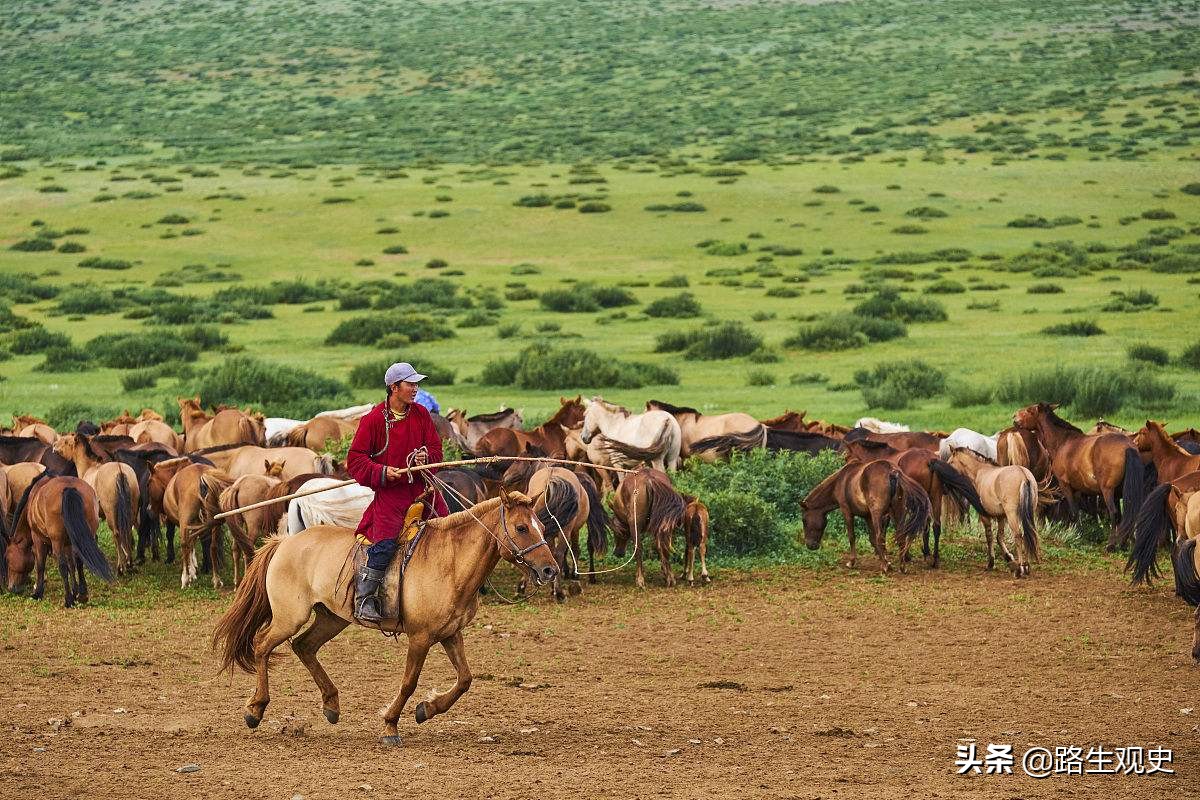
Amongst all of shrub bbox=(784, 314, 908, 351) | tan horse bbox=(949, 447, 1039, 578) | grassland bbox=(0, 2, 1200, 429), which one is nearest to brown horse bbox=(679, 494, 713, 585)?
tan horse bbox=(949, 447, 1039, 578)

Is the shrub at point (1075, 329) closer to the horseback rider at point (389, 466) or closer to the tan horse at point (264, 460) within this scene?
the tan horse at point (264, 460)

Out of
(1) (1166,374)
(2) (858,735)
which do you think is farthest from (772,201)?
(2) (858,735)

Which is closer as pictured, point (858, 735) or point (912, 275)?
point (858, 735)

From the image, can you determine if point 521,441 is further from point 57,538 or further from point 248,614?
point 248,614

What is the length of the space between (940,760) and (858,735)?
0.63 m

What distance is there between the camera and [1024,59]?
92625mm

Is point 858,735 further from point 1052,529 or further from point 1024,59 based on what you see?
point 1024,59

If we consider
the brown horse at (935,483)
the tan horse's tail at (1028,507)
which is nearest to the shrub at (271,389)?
the brown horse at (935,483)

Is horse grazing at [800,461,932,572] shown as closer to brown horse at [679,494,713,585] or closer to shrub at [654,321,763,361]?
brown horse at [679,494,713,585]

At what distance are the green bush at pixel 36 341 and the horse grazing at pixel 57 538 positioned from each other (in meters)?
20.2

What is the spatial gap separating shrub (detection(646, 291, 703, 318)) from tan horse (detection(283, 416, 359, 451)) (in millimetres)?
18882

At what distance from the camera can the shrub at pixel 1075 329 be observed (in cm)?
3091

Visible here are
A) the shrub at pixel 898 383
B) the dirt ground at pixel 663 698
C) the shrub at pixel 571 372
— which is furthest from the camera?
the shrub at pixel 571 372

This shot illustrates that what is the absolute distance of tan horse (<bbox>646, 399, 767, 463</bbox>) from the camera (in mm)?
17266
